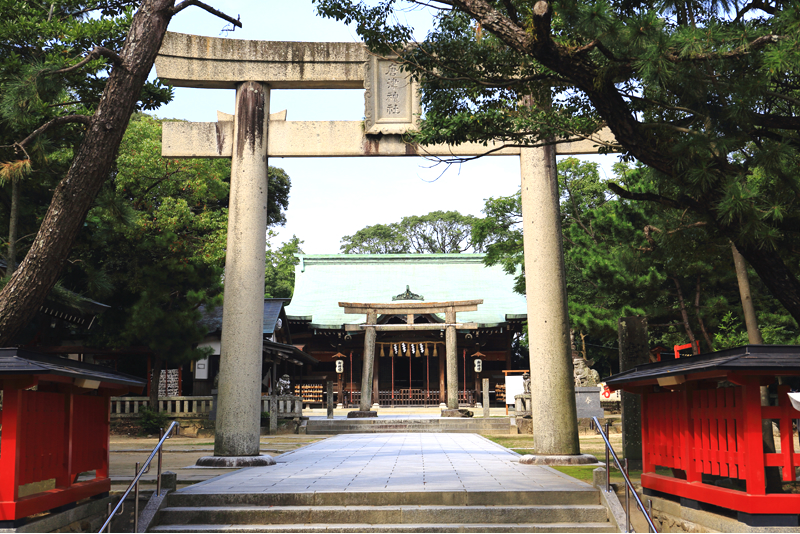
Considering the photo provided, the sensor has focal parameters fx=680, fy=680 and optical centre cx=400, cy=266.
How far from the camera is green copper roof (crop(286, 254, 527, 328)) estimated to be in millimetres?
32797

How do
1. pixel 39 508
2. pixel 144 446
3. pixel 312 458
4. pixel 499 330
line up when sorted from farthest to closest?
pixel 499 330, pixel 144 446, pixel 312 458, pixel 39 508

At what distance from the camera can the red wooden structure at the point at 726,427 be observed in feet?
16.9

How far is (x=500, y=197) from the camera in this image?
23797 mm

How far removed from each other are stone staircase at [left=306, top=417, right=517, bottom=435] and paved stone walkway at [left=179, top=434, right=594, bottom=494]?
7289 mm

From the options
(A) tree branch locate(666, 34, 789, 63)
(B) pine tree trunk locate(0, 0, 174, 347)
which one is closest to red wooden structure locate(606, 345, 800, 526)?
(A) tree branch locate(666, 34, 789, 63)

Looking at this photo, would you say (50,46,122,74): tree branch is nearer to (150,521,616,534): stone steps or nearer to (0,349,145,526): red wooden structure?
(0,349,145,526): red wooden structure

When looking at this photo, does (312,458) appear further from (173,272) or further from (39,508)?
(173,272)

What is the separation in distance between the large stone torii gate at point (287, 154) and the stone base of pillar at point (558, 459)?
124 millimetres

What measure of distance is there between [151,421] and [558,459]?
13865mm

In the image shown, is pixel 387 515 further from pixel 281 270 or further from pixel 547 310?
pixel 281 270

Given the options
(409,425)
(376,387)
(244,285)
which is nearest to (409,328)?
(376,387)

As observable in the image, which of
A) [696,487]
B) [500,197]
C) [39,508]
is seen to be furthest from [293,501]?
[500,197]

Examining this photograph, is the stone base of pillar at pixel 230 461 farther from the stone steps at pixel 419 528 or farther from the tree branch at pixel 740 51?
the tree branch at pixel 740 51

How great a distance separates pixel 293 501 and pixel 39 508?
2430 millimetres
